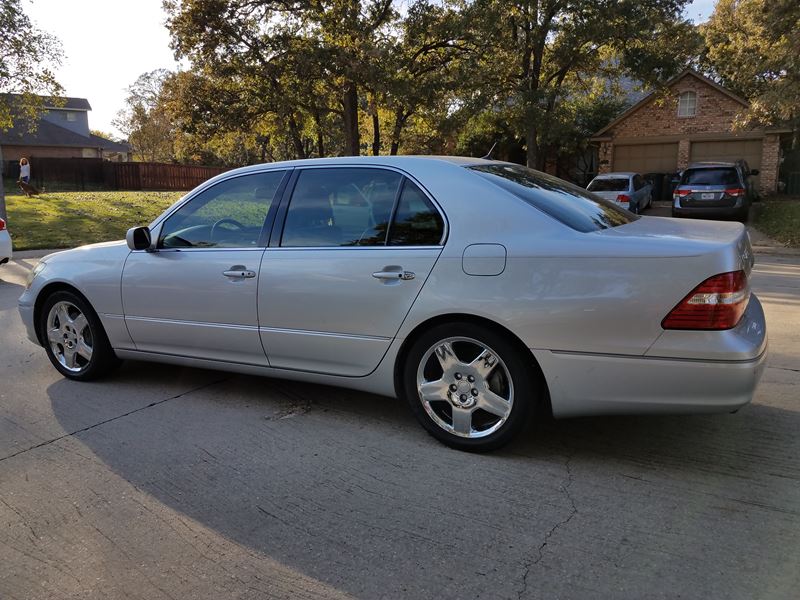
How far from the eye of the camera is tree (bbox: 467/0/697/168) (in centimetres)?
1942

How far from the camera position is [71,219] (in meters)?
18.6

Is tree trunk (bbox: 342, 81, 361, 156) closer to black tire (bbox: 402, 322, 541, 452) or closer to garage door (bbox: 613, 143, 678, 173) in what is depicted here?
garage door (bbox: 613, 143, 678, 173)

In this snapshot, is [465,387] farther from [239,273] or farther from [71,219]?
[71,219]

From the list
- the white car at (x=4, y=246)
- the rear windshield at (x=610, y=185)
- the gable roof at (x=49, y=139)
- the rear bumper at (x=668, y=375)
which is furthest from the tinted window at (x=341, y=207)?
the gable roof at (x=49, y=139)

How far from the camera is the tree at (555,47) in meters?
19.4

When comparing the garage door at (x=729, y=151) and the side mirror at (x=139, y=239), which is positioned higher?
the garage door at (x=729, y=151)

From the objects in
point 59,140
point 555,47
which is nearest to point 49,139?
point 59,140

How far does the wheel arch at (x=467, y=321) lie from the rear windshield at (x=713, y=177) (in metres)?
16.9

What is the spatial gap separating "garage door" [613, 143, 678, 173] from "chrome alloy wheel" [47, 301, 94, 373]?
2656 centimetres

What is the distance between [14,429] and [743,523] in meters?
4.14

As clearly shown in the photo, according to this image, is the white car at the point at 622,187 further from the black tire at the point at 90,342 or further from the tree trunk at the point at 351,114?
the black tire at the point at 90,342

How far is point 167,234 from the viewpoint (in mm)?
4566

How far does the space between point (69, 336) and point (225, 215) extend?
1.71m

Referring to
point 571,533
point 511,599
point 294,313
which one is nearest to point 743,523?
point 571,533
